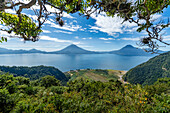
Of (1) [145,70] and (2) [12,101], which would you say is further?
(1) [145,70]

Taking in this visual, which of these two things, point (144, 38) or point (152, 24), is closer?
point (152, 24)

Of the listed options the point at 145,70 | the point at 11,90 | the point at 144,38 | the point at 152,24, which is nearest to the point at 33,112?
the point at 11,90

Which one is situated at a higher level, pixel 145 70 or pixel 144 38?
pixel 144 38

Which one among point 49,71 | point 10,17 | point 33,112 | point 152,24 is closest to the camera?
point 33,112

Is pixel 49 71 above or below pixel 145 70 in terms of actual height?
below

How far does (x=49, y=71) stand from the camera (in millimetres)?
116375

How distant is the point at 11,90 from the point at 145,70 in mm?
122517

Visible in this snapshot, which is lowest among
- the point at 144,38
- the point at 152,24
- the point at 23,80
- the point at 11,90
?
the point at 23,80

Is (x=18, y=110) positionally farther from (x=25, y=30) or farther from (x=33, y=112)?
(x=25, y=30)

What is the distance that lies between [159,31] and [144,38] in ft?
1.91

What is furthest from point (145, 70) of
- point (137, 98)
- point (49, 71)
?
point (49, 71)

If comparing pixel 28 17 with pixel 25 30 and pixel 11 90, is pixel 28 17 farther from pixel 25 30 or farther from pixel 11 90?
pixel 11 90

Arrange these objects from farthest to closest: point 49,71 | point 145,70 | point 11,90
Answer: point 49,71 → point 145,70 → point 11,90

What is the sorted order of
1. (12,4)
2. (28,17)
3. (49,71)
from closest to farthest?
(12,4), (28,17), (49,71)
